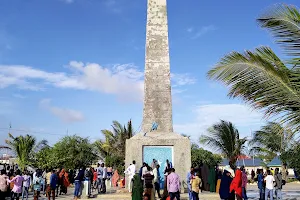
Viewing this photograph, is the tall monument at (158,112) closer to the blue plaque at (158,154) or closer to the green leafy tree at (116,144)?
the blue plaque at (158,154)

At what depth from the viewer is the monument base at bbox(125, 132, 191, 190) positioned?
1362cm

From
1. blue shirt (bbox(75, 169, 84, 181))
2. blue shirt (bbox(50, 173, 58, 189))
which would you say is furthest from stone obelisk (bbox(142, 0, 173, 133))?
blue shirt (bbox(50, 173, 58, 189))

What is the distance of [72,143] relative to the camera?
32906 mm

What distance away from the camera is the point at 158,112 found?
48.5ft

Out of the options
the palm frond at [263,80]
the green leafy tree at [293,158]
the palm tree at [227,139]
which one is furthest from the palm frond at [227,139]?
the palm frond at [263,80]

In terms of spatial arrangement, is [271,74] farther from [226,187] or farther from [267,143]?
[267,143]

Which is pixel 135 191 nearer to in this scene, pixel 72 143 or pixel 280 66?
pixel 280 66

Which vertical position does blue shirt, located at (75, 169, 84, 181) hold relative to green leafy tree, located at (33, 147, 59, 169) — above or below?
below

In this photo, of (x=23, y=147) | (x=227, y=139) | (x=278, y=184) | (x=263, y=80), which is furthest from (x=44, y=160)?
(x=263, y=80)

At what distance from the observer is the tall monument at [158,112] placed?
13695mm

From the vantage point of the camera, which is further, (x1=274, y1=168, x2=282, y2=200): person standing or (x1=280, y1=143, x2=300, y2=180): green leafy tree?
(x1=280, y1=143, x2=300, y2=180): green leafy tree

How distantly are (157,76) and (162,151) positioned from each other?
3.40 m

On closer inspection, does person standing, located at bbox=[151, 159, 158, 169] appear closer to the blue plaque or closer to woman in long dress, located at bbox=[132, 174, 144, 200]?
the blue plaque

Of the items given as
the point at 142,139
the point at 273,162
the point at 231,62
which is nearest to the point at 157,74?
the point at 142,139
